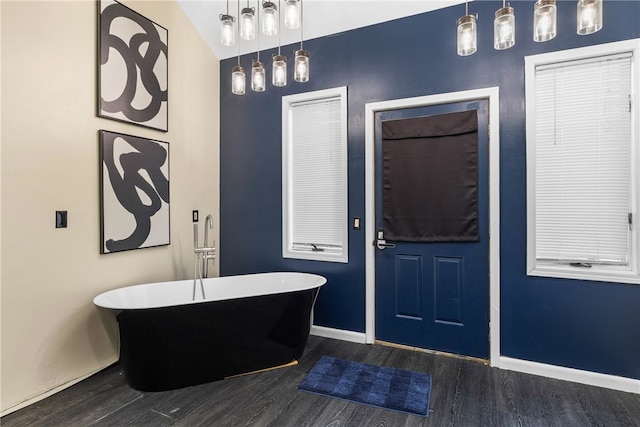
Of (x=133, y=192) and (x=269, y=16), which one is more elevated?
(x=269, y=16)

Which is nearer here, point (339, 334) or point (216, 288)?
point (216, 288)

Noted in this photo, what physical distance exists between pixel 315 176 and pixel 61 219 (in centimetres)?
202

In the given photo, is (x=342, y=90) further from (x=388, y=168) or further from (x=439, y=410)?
(x=439, y=410)

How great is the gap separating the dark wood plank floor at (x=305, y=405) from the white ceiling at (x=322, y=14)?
111 inches

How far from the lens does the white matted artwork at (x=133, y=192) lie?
8.37 ft

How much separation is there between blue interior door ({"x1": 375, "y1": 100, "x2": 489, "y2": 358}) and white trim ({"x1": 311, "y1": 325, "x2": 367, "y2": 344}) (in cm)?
17

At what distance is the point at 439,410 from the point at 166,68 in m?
3.43

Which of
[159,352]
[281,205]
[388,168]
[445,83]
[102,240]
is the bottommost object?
[159,352]

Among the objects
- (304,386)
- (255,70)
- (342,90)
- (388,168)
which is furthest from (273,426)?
(342,90)

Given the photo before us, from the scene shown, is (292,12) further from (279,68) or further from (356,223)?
(356,223)

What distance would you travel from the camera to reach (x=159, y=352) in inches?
86.0

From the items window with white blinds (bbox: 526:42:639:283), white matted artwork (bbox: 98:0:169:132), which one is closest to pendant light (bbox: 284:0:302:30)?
white matted artwork (bbox: 98:0:169:132)

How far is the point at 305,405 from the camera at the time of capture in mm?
2105

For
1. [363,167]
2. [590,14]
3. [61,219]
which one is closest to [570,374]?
[363,167]
